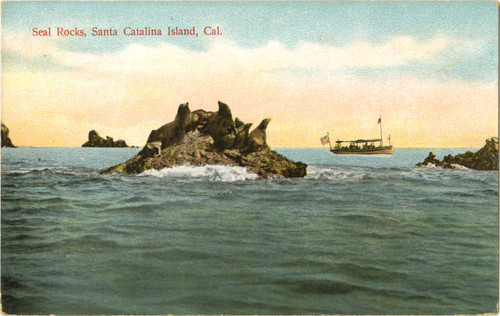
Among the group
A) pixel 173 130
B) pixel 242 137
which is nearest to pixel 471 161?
pixel 242 137

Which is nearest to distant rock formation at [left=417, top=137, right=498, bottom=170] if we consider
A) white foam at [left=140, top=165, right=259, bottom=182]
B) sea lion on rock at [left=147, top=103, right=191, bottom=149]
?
white foam at [left=140, top=165, right=259, bottom=182]

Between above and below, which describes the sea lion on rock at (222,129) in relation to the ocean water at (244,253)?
above

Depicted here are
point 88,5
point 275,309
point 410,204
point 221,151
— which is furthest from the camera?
point 221,151

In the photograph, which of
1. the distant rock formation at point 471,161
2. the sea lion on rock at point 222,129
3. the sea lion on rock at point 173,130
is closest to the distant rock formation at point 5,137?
the sea lion on rock at point 173,130

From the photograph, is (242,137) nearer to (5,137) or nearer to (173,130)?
(173,130)

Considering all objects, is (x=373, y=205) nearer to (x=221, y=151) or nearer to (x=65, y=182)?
(x=221, y=151)

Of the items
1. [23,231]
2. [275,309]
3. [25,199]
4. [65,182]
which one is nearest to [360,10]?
[275,309]

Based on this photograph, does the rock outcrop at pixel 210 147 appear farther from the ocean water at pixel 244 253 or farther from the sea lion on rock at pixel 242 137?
the ocean water at pixel 244 253

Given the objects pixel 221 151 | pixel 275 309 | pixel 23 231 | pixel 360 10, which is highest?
pixel 360 10
